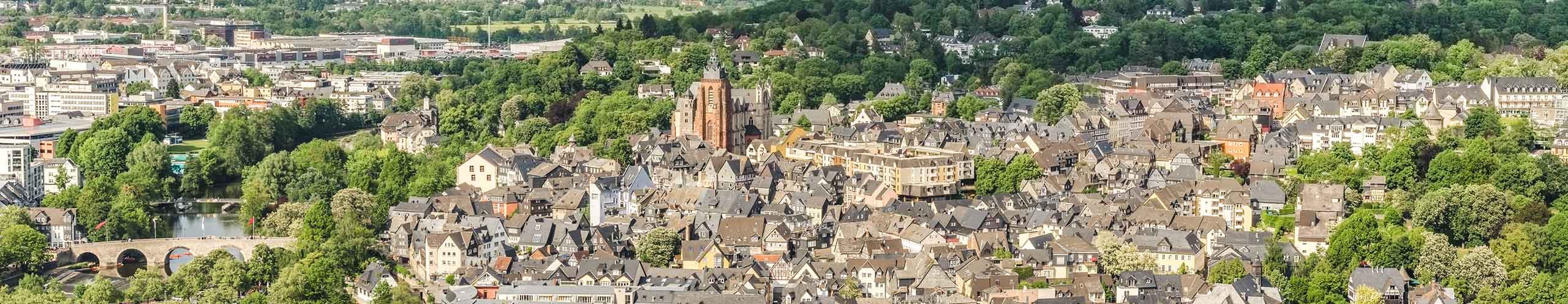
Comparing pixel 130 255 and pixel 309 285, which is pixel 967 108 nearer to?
pixel 130 255

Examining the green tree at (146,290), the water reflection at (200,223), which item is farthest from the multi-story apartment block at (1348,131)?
the green tree at (146,290)

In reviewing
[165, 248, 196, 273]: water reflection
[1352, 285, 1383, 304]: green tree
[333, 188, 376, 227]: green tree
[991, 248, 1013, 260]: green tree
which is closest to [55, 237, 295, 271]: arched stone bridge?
[165, 248, 196, 273]: water reflection

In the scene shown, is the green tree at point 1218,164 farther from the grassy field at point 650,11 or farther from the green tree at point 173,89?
the grassy field at point 650,11

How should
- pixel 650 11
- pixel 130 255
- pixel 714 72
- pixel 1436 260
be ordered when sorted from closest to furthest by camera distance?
pixel 1436 260 → pixel 130 255 → pixel 714 72 → pixel 650 11

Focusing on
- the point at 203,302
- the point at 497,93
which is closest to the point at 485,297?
the point at 203,302

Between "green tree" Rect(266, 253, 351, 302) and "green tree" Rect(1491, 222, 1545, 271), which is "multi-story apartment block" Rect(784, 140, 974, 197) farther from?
"green tree" Rect(266, 253, 351, 302)

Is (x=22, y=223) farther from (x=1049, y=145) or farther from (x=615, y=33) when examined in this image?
(x=615, y=33)

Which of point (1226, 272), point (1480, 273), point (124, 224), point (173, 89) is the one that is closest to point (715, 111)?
point (124, 224)
